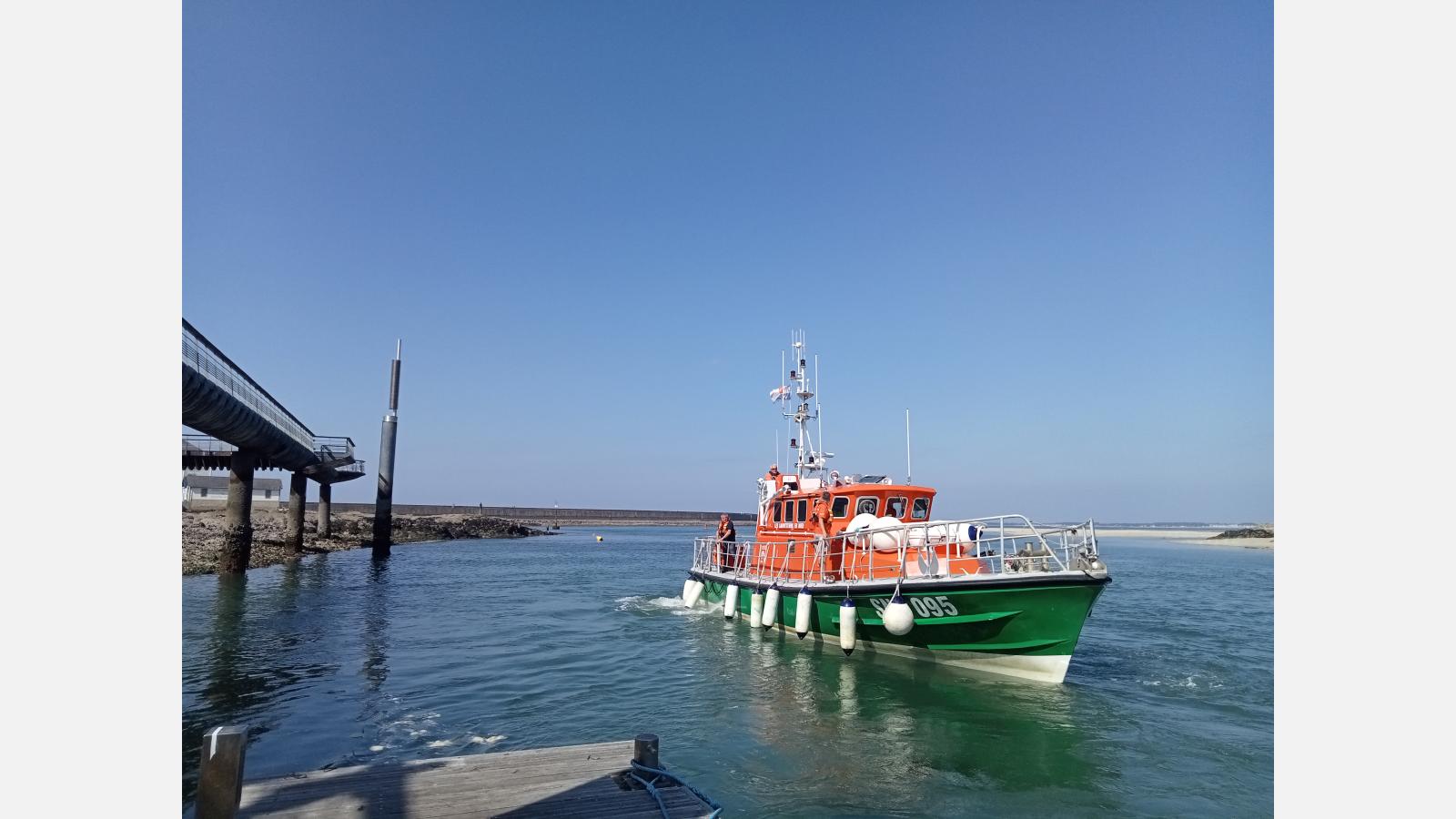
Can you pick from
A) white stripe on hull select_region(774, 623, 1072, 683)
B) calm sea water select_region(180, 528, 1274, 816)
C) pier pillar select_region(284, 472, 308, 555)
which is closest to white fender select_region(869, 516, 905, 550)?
white stripe on hull select_region(774, 623, 1072, 683)

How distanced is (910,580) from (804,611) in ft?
9.23

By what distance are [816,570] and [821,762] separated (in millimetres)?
7782

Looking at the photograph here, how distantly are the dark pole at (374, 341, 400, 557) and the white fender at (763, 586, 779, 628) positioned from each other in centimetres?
3085

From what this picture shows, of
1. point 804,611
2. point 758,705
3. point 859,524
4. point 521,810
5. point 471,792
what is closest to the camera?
point 521,810

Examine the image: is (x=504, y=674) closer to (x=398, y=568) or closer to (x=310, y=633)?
(x=310, y=633)

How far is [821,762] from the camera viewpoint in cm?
882

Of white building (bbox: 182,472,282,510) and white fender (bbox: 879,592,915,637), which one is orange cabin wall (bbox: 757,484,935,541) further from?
white building (bbox: 182,472,282,510)

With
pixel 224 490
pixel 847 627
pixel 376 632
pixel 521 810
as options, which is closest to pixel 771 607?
pixel 847 627

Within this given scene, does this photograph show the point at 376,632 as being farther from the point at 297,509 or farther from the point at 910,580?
the point at 297,509

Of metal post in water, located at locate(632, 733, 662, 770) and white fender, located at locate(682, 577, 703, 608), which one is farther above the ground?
metal post in water, located at locate(632, 733, 662, 770)

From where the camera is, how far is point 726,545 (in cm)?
2169

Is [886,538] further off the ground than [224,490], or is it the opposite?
[886,538]

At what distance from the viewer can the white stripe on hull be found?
12359 mm

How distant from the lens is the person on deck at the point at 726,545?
21.5 meters
